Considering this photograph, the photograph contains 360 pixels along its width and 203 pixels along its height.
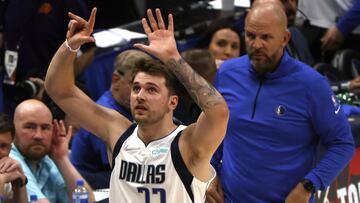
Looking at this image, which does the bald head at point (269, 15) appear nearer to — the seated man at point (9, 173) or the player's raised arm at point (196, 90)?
the player's raised arm at point (196, 90)

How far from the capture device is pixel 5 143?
20.5 ft

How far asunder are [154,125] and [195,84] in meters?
0.40

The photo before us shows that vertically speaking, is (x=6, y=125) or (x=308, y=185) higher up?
(x=6, y=125)

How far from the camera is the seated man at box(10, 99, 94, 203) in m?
6.69

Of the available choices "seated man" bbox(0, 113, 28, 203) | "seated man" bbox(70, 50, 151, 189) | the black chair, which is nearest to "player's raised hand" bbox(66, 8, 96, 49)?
"seated man" bbox(0, 113, 28, 203)

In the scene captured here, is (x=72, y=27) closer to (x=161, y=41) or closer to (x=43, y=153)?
(x=161, y=41)

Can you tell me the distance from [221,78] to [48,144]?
1.30m

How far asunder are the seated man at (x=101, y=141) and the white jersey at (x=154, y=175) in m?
1.75

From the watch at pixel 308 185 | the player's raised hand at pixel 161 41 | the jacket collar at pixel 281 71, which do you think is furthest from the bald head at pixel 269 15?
the player's raised hand at pixel 161 41

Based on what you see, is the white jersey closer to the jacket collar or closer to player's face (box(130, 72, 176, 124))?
player's face (box(130, 72, 176, 124))

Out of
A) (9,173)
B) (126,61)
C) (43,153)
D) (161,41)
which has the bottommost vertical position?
(43,153)

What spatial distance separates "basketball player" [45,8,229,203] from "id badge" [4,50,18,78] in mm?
2719

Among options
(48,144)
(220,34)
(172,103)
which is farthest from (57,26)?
(172,103)

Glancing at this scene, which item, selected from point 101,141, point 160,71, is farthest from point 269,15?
point 101,141
